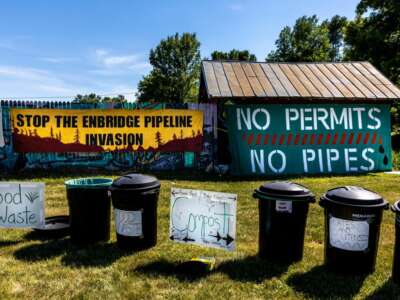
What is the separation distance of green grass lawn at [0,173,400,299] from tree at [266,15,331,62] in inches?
1899

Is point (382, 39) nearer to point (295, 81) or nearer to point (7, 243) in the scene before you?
point (295, 81)

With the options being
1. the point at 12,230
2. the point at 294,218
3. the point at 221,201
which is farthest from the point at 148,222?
the point at 12,230

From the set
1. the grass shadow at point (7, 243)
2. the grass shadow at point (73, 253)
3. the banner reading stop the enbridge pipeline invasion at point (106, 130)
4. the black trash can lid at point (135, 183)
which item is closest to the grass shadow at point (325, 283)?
the black trash can lid at point (135, 183)

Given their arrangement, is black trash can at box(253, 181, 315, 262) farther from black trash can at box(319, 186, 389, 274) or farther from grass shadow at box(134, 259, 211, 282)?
grass shadow at box(134, 259, 211, 282)

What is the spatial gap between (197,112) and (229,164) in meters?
1.95

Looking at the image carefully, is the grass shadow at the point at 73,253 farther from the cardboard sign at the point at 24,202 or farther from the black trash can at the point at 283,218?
the black trash can at the point at 283,218

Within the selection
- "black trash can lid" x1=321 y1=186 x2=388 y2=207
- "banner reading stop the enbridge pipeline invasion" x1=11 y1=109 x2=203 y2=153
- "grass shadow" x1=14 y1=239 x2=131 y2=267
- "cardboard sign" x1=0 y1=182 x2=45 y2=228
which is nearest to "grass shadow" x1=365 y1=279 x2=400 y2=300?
"black trash can lid" x1=321 y1=186 x2=388 y2=207

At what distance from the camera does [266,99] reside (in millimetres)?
11992

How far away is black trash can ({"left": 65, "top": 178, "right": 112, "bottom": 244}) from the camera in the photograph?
512 centimetres

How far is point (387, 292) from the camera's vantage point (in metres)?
3.86

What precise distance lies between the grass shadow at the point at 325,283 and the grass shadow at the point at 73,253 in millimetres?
2159

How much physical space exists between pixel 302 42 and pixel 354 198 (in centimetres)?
5092

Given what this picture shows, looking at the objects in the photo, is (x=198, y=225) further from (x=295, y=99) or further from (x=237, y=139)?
(x=295, y=99)

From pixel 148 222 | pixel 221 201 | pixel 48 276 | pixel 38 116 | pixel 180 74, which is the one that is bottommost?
pixel 48 276
